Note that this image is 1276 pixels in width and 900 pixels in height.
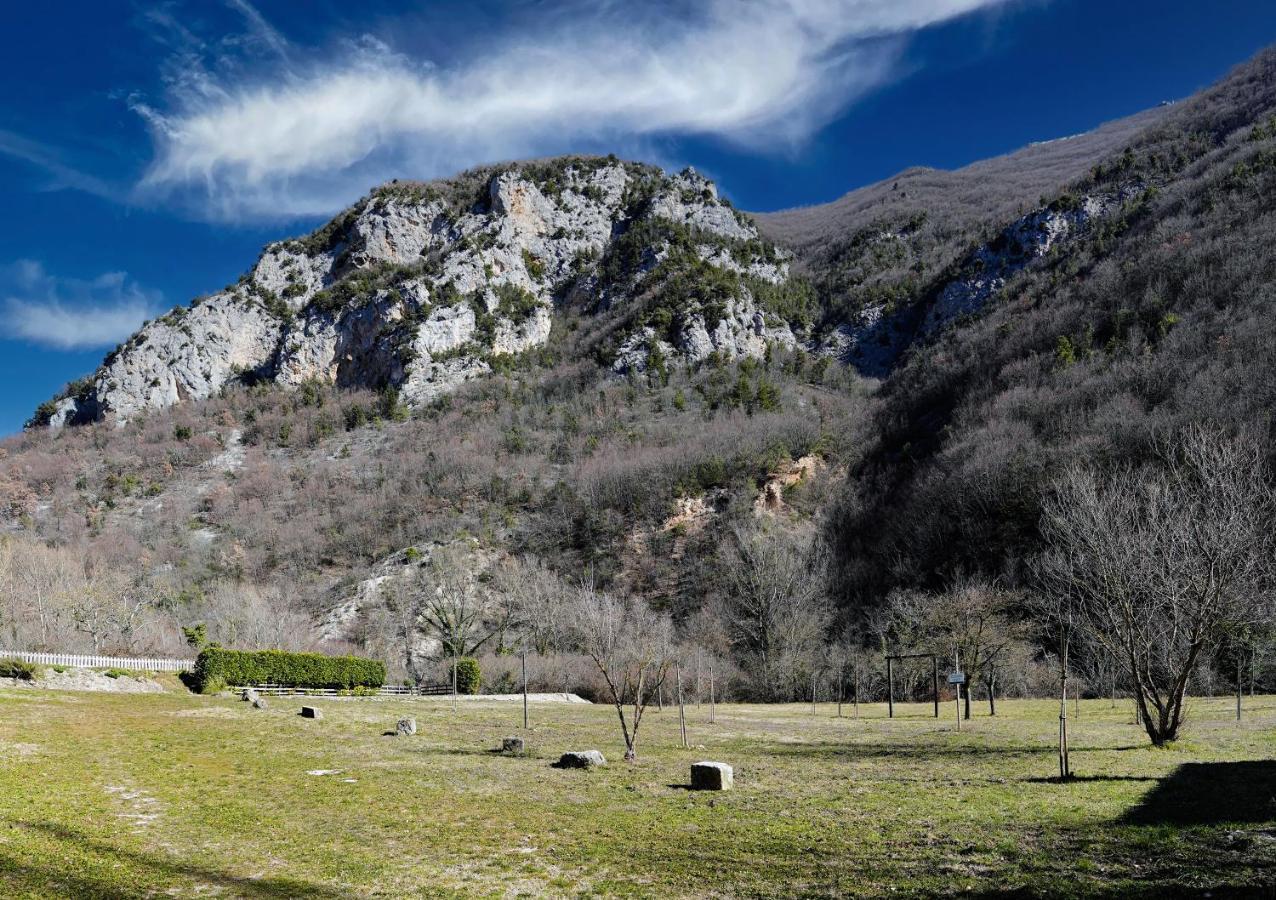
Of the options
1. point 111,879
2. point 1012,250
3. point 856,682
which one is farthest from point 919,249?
point 111,879

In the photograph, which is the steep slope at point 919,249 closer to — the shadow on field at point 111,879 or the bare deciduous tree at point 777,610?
the bare deciduous tree at point 777,610

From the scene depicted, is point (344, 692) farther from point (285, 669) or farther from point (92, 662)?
point (92, 662)

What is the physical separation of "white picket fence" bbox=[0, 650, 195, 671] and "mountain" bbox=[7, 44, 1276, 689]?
66.0 ft

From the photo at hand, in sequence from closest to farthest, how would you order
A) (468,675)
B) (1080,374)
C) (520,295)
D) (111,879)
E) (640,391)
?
(111,879) < (468,675) < (1080,374) < (640,391) < (520,295)

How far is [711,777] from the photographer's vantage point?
1602 cm

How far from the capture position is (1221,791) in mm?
13617

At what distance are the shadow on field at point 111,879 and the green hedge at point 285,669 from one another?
29.9 meters

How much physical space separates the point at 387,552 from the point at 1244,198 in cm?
11145

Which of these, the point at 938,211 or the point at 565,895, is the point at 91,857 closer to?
the point at 565,895

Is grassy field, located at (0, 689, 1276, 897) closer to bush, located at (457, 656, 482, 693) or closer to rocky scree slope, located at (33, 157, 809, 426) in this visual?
bush, located at (457, 656, 482, 693)

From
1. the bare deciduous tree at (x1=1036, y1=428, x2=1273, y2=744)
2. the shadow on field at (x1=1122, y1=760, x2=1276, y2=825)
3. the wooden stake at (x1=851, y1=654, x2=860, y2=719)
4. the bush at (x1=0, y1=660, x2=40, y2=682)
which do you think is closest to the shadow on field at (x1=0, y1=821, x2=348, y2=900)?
the shadow on field at (x1=1122, y1=760, x2=1276, y2=825)

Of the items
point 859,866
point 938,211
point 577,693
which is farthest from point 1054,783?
point 938,211

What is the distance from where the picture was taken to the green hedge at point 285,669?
1455 inches

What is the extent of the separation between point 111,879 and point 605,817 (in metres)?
7.40
